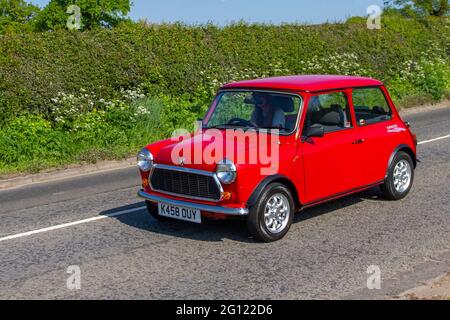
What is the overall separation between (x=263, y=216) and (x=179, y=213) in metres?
0.95

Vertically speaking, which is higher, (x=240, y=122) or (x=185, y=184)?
(x=240, y=122)

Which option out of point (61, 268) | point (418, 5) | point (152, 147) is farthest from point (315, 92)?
point (418, 5)

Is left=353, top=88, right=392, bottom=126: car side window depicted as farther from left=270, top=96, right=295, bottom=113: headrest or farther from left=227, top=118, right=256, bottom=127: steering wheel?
left=227, top=118, right=256, bottom=127: steering wheel

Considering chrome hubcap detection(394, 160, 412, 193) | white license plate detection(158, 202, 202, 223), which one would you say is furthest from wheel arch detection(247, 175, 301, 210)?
chrome hubcap detection(394, 160, 412, 193)

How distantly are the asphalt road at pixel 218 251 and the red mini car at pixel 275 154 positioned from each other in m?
0.36

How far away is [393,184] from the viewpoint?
898 centimetres

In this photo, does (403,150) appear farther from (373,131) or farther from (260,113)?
(260,113)

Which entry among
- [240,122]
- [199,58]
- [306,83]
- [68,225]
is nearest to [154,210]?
[68,225]

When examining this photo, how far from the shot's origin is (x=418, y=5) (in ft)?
104

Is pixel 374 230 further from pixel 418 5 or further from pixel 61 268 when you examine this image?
pixel 418 5

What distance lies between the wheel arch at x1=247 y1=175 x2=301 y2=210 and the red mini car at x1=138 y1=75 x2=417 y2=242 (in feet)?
0.04

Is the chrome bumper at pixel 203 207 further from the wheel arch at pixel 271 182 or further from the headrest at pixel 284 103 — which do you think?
the headrest at pixel 284 103

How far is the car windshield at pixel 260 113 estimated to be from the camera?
304 inches

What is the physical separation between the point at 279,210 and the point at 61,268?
2430mm
